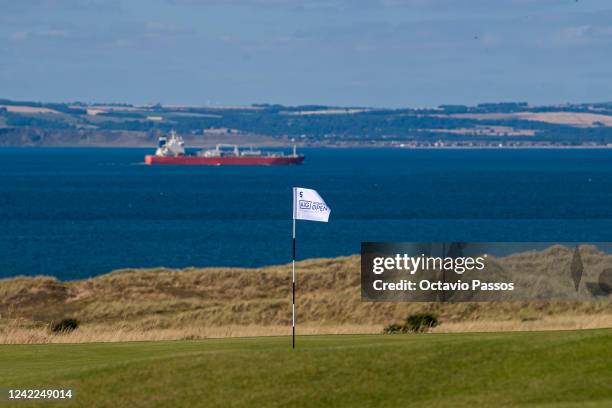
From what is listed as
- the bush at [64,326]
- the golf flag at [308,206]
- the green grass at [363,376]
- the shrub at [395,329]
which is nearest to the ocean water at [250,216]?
the bush at [64,326]

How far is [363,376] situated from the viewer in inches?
600

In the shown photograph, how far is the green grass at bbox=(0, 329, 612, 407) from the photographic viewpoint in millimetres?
14406

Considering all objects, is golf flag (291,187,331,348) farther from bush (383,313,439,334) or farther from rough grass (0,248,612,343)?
rough grass (0,248,612,343)

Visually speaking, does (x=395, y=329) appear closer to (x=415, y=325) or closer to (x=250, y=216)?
(x=415, y=325)

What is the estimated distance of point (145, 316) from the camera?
32.7 m

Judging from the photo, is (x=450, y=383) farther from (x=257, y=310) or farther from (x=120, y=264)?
(x=120, y=264)

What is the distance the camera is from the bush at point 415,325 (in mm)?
23467

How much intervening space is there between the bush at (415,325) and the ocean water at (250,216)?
122ft

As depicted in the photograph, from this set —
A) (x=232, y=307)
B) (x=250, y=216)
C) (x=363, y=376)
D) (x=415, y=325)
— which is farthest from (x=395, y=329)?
(x=250, y=216)

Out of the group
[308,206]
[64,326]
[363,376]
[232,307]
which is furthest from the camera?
[232,307]

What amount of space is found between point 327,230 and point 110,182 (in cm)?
7428

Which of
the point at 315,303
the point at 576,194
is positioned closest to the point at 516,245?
the point at 315,303

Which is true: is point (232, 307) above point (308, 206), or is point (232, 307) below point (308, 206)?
below

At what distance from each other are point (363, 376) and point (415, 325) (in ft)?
31.2
